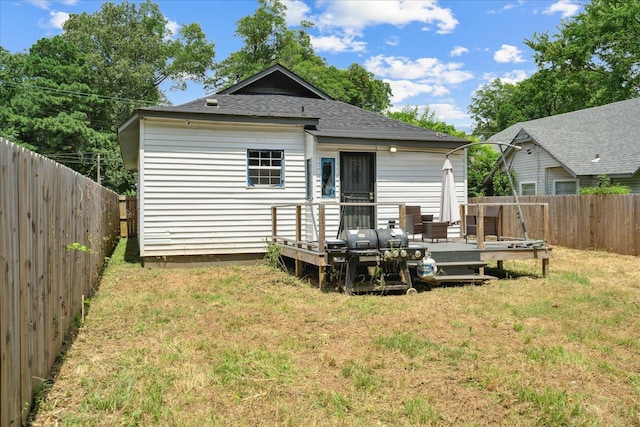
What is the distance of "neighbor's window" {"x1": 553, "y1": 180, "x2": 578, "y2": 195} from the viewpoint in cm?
1817

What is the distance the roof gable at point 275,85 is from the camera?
42.9ft

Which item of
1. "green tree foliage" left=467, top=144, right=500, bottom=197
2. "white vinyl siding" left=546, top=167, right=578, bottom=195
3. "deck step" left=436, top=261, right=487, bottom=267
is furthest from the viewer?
"green tree foliage" left=467, top=144, right=500, bottom=197

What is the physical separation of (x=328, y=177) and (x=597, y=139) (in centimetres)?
1416

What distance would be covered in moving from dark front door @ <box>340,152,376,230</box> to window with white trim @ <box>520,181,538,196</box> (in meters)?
12.0

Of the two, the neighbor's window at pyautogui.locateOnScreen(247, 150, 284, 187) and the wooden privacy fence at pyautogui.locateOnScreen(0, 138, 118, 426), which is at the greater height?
the neighbor's window at pyautogui.locateOnScreen(247, 150, 284, 187)

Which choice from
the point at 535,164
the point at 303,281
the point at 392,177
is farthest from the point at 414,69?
the point at 303,281

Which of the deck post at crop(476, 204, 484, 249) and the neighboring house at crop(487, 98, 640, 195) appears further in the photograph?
the neighboring house at crop(487, 98, 640, 195)

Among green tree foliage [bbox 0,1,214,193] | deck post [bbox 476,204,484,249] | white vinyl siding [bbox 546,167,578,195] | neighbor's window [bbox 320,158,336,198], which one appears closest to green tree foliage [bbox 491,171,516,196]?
white vinyl siding [bbox 546,167,578,195]

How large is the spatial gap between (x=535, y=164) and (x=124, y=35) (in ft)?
105

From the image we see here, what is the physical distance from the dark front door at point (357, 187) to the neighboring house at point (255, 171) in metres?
0.02

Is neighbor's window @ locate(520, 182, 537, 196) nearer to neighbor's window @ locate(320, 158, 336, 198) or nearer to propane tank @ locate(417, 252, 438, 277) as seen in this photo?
neighbor's window @ locate(320, 158, 336, 198)

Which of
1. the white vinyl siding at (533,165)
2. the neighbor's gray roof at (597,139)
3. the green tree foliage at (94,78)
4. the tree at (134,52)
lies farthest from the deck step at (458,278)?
the tree at (134,52)

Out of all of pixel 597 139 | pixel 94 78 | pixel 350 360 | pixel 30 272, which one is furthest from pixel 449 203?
pixel 94 78

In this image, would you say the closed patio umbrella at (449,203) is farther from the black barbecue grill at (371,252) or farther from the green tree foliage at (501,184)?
the green tree foliage at (501,184)
